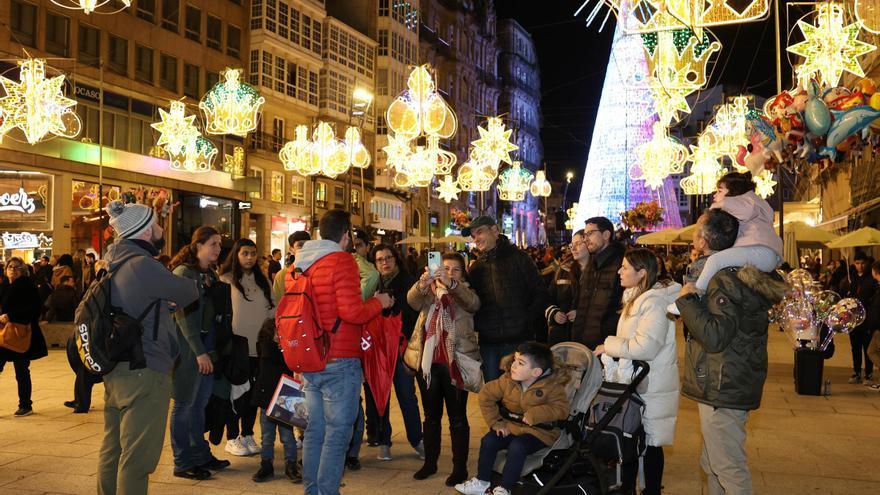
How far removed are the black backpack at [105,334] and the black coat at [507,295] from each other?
116 inches

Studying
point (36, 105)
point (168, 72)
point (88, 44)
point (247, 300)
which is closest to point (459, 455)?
point (247, 300)

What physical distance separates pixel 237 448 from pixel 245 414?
34cm

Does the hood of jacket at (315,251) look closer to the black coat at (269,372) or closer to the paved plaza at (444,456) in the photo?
the black coat at (269,372)

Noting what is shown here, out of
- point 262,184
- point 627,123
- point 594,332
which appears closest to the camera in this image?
point 594,332

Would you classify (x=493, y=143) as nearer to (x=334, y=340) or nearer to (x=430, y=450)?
(x=430, y=450)

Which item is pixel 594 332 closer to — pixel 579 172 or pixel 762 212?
pixel 762 212

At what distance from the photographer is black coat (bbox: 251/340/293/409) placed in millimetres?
6430

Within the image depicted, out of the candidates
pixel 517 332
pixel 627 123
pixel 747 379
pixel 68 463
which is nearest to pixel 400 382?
pixel 517 332

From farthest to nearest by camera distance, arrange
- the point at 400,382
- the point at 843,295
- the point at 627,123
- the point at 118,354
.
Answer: the point at 627,123 < the point at 843,295 < the point at 400,382 < the point at 118,354

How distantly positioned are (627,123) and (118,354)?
4036 cm

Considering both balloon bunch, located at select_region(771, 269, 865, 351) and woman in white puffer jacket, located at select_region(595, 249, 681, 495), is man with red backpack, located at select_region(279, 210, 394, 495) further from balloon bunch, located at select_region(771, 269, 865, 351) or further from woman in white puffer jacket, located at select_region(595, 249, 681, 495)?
balloon bunch, located at select_region(771, 269, 865, 351)

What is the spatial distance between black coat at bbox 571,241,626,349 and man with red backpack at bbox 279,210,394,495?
197 cm

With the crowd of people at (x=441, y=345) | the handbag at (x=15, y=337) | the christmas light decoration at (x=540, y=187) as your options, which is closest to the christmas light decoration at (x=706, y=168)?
the christmas light decoration at (x=540, y=187)

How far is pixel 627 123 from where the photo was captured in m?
42.4
